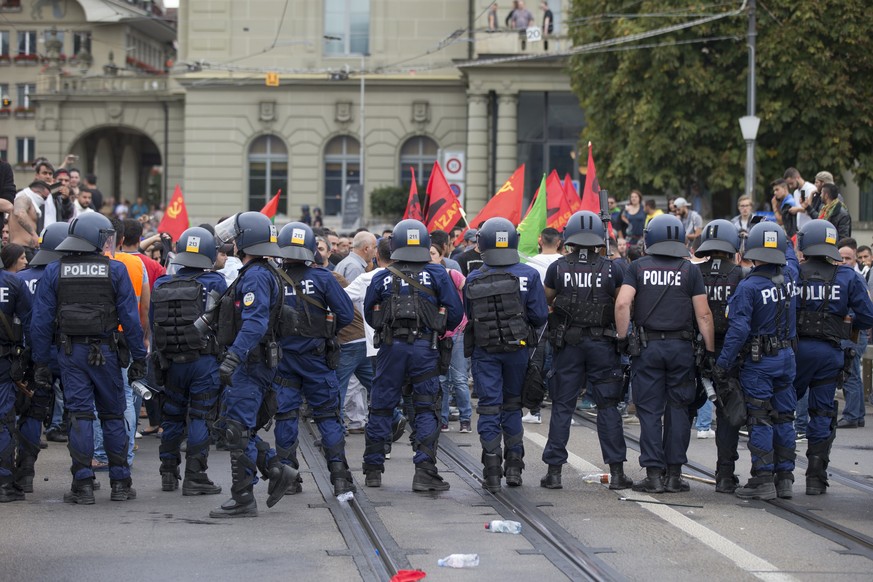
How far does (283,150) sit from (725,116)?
21.0 meters

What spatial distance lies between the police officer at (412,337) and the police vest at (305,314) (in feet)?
2.13

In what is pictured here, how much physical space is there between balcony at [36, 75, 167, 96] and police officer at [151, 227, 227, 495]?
47390 mm

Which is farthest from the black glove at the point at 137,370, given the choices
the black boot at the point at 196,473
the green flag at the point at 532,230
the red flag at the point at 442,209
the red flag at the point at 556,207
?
the red flag at the point at 556,207

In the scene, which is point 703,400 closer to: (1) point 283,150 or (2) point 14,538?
(2) point 14,538

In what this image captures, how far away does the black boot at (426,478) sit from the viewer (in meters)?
11.1

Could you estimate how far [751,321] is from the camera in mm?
10984

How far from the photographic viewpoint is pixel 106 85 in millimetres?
58594

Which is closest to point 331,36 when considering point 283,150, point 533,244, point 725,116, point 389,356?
point 283,150

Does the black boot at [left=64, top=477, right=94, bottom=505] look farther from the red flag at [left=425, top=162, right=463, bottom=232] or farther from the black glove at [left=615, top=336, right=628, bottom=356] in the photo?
the red flag at [left=425, top=162, right=463, bottom=232]

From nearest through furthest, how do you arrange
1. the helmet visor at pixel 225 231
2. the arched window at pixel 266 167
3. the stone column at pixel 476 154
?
the helmet visor at pixel 225 231 → the stone column at pixel 476 154 → the arched window at pixel 266 167

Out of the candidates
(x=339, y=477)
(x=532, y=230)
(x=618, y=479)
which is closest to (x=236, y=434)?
(x=339, y=477)

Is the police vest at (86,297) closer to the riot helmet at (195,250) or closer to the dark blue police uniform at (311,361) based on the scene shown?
the riot helmet at (195,250)

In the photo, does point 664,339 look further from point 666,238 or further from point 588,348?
point 666,238

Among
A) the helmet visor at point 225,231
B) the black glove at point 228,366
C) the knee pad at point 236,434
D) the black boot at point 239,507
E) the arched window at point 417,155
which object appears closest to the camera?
the black glove at point 228,366
